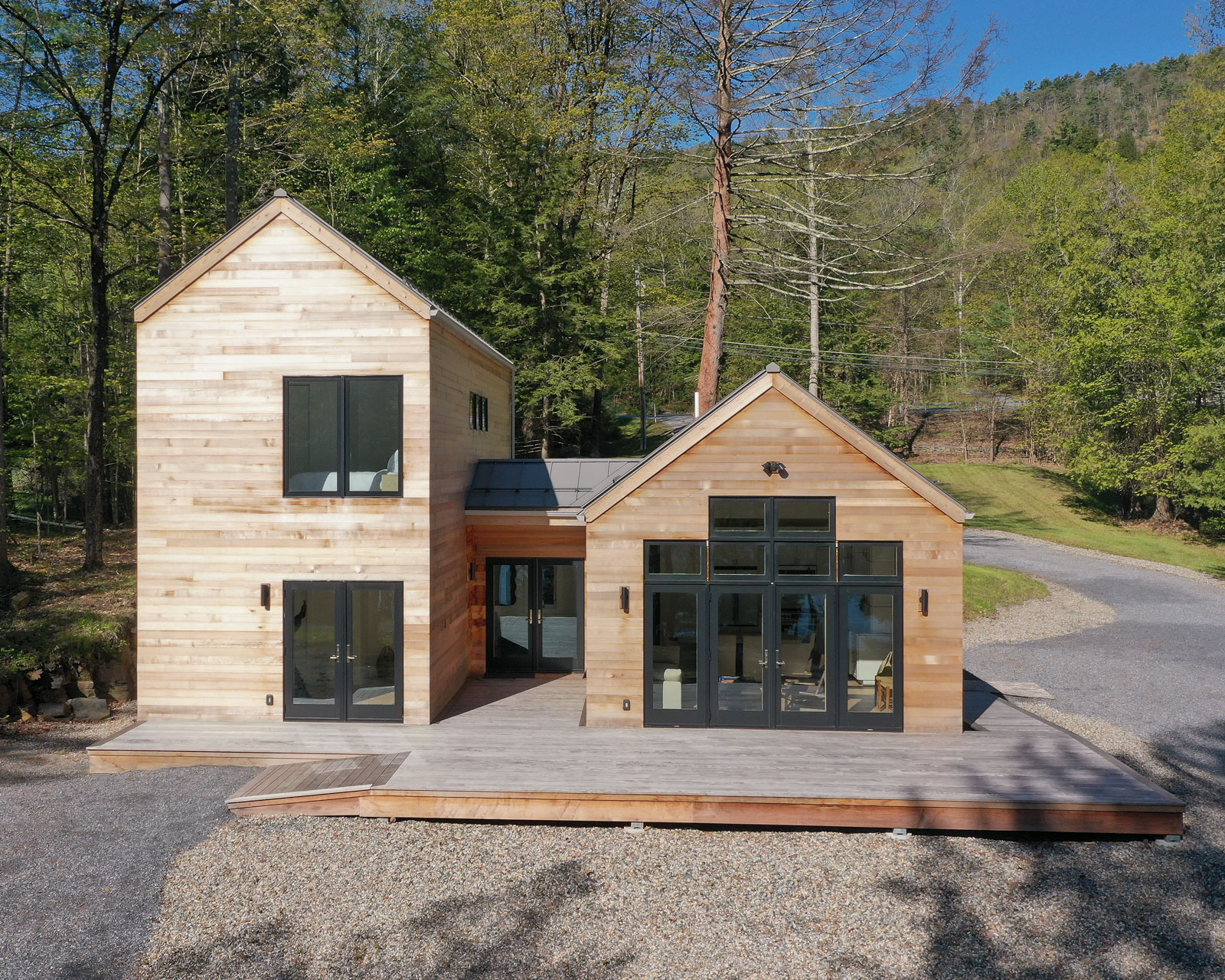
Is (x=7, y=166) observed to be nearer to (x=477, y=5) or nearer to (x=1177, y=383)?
(x=477, y=5)

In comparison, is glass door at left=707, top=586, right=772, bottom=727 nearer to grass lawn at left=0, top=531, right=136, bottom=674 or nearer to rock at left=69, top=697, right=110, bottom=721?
rock at left=69, top=697, right=110, bottom=721

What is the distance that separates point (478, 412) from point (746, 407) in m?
4.83

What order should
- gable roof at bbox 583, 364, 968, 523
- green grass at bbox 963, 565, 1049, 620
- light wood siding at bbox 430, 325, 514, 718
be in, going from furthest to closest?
green grass at bbox 963, 565, 1049, 620
light wood siding at bbox 430, 325, 514, 718
gable roof at bbox 583, 364, 968, 523

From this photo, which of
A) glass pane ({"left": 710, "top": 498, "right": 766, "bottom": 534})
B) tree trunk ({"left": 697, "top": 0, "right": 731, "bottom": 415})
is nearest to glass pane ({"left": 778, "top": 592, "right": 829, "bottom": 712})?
glass pane ({"left": 710, "top": 498, "right": 766, "bottom": 534})

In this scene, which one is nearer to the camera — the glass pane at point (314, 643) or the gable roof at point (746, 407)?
the gable roof at point (746, 407)

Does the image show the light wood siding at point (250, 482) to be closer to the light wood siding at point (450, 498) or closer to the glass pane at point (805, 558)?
the light wood siding at point (450, 498)

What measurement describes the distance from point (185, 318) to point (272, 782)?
5657mm

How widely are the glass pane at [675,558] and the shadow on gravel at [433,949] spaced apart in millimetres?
3884

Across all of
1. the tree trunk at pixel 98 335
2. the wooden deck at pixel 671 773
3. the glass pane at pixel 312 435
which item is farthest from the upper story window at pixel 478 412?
the tree trunk at pixel 98 335

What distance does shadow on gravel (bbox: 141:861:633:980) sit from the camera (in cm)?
501

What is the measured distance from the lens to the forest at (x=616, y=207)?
513 inches

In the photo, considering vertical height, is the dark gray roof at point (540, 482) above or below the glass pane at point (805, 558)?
above

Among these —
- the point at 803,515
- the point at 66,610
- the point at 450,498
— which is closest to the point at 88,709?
the point at 66,610

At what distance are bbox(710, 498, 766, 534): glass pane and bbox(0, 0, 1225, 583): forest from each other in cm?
587
